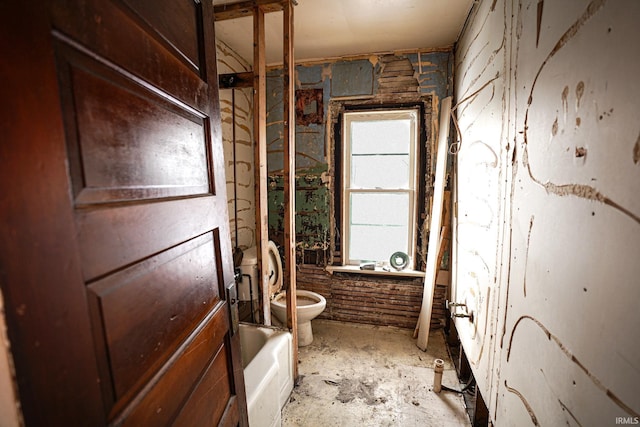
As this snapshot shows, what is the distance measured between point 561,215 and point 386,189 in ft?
6.61

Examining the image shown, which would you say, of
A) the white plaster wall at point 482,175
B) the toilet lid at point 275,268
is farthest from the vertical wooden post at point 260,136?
the white plaster wall at point 482,175

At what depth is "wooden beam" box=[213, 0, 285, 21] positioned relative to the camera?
1704 millimetres

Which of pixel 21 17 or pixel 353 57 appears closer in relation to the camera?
pixel 21 17

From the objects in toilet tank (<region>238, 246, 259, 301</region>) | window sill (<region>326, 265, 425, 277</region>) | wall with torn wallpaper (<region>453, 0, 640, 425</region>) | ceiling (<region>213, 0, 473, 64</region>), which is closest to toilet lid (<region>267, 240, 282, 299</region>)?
toilet tank (<region>238, 246, 259, 301</region>)

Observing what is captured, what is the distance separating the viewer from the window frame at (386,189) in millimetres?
2670

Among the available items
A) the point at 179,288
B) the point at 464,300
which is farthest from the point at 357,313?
the point at 179,288

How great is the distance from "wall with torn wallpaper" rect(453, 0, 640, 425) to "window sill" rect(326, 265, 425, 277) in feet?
3.70

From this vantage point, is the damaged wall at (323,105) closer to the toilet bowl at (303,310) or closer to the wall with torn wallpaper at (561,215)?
the toilet bowl at (303,310)

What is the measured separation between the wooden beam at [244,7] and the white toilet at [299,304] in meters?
1.71

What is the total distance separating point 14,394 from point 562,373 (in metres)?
1.17

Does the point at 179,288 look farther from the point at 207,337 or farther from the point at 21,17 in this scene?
the point at 21,17

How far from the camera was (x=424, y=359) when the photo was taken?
2299 mm

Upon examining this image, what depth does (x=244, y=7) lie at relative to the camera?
5.71 feet

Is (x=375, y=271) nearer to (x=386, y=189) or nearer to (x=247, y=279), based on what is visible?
(x=386, y=189)
